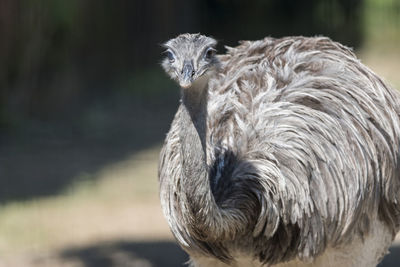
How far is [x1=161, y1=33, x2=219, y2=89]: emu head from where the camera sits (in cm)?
316

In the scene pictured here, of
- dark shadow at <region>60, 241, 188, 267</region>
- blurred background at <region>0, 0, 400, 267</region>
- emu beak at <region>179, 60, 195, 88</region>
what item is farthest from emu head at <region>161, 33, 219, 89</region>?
dark shadow at <region>60, 241, 188, 267</region>

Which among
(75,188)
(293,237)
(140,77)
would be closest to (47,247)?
(75,188)

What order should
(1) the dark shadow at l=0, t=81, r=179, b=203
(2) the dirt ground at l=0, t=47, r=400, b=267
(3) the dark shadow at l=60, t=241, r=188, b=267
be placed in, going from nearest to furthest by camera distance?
(3) the dark shadow at l=60, t=241, r=188, b=267 < (2) the dirt ground at l=0, t=47, r=400, b=267 < (1) the dark shadow at l=0, t=81, r=179, b=203

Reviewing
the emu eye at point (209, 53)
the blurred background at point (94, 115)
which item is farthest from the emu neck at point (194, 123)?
the blurred background at point (94, 115)

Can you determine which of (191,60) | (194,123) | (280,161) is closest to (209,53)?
(191,60)

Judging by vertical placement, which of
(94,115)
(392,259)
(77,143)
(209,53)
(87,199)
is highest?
(94,115)

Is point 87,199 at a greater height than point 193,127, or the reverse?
point 87,199

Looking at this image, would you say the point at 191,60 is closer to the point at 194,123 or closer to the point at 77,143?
the point at 194,123

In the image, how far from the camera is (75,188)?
23.6ft

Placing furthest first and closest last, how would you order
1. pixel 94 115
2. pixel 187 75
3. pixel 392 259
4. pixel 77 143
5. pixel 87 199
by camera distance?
pixel 94 115
pixel 77 143
pixel 87 199
pixel 392 259
pixel 187 75

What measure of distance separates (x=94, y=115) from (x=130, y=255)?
369 centimetres

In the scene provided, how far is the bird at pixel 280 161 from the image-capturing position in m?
3.33

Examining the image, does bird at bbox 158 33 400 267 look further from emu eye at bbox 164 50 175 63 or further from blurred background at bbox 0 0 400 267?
blurred background at bbox 0 0 400 267

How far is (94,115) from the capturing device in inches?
372
